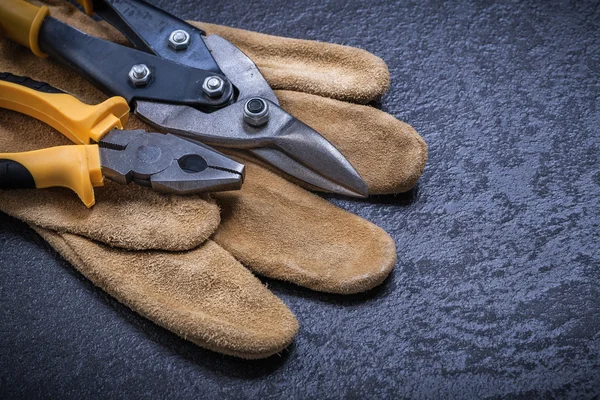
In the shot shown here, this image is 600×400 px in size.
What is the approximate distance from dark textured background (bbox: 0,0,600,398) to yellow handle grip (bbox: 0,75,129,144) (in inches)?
5.9

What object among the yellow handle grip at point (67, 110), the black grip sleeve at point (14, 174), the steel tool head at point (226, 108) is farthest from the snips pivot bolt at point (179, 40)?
the black grip sleeve at point (14, 174)

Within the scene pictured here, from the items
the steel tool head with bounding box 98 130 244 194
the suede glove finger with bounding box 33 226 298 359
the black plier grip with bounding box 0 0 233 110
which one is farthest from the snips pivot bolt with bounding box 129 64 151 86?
the suede glove finger with bounding box 33 226 298 359

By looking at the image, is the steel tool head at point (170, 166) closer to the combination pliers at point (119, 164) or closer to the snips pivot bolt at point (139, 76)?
the combination pliers at point (119, 164)

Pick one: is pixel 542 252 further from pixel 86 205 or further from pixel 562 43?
pixel 86 205

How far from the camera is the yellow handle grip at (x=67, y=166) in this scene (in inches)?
35.4

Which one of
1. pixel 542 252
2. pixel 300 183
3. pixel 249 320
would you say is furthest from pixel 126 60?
pixel 542 252

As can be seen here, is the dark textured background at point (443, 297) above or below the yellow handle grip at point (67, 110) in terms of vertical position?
below

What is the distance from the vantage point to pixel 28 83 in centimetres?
99

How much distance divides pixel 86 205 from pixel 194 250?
0.15 metres

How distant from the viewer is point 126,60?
3.34 ft

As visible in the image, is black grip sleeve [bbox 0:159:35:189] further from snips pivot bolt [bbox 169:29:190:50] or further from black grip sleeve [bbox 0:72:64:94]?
snips pivot bolt [bbox 169:29:190:50]

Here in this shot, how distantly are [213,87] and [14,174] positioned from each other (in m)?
0.27

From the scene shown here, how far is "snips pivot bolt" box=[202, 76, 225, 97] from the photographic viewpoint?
98 centimetres

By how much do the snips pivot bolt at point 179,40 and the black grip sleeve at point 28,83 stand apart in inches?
6.5
